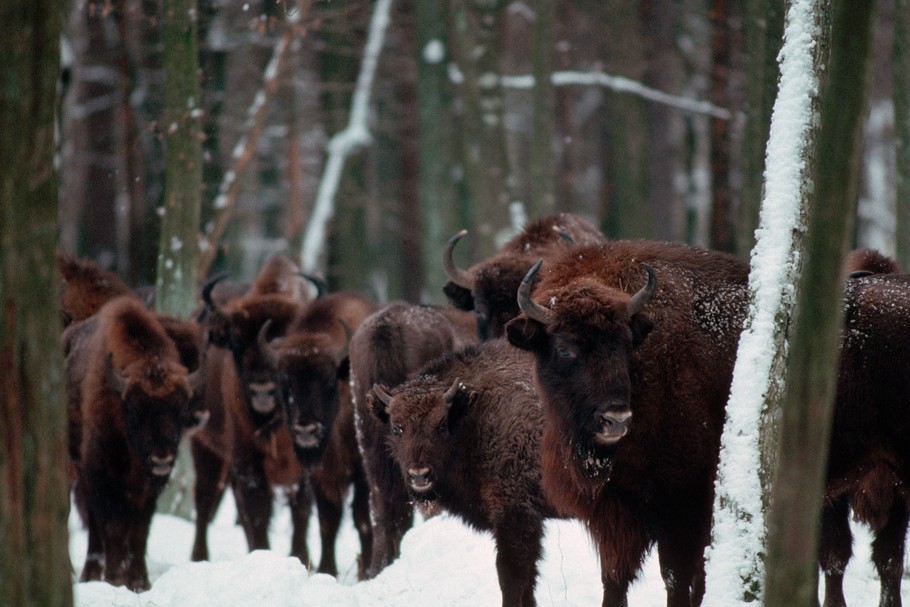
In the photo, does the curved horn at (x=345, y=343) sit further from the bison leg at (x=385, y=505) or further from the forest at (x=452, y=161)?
the forest at (x=452, y=161)

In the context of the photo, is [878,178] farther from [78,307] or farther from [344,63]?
[78,307]

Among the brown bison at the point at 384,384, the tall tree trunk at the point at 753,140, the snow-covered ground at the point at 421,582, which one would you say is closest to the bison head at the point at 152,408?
the snow-covered ground at the point at 421,582

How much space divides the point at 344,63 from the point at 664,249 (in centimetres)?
1913

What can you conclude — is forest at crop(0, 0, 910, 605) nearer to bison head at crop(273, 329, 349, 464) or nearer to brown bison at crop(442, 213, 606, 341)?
brown bison at crop(442, 213, 606, 341)

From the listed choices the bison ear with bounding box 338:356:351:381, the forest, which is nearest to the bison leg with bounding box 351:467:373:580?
the bison ear with bounding box 338:356:351:381

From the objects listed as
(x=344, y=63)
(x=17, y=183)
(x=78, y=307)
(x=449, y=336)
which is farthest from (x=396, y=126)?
(x=17, y=183)

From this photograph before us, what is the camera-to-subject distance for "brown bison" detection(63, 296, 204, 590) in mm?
9086

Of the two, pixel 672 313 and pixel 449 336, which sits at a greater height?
pixel 672 313

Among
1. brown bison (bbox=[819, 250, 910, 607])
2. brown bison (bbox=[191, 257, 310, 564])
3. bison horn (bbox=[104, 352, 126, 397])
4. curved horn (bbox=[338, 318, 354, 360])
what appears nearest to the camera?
brown bison (bbox=[819, 250, 910, 607])

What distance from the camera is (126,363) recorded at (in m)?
9.34

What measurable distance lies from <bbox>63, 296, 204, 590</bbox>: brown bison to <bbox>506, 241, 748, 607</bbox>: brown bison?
397cm

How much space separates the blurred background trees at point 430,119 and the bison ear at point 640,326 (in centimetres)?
324

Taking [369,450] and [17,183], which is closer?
[17,183]

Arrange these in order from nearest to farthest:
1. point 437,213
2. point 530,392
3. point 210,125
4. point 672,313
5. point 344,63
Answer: point 672,313, point 530,392, point 210,125, point 437,213, point 344,63
